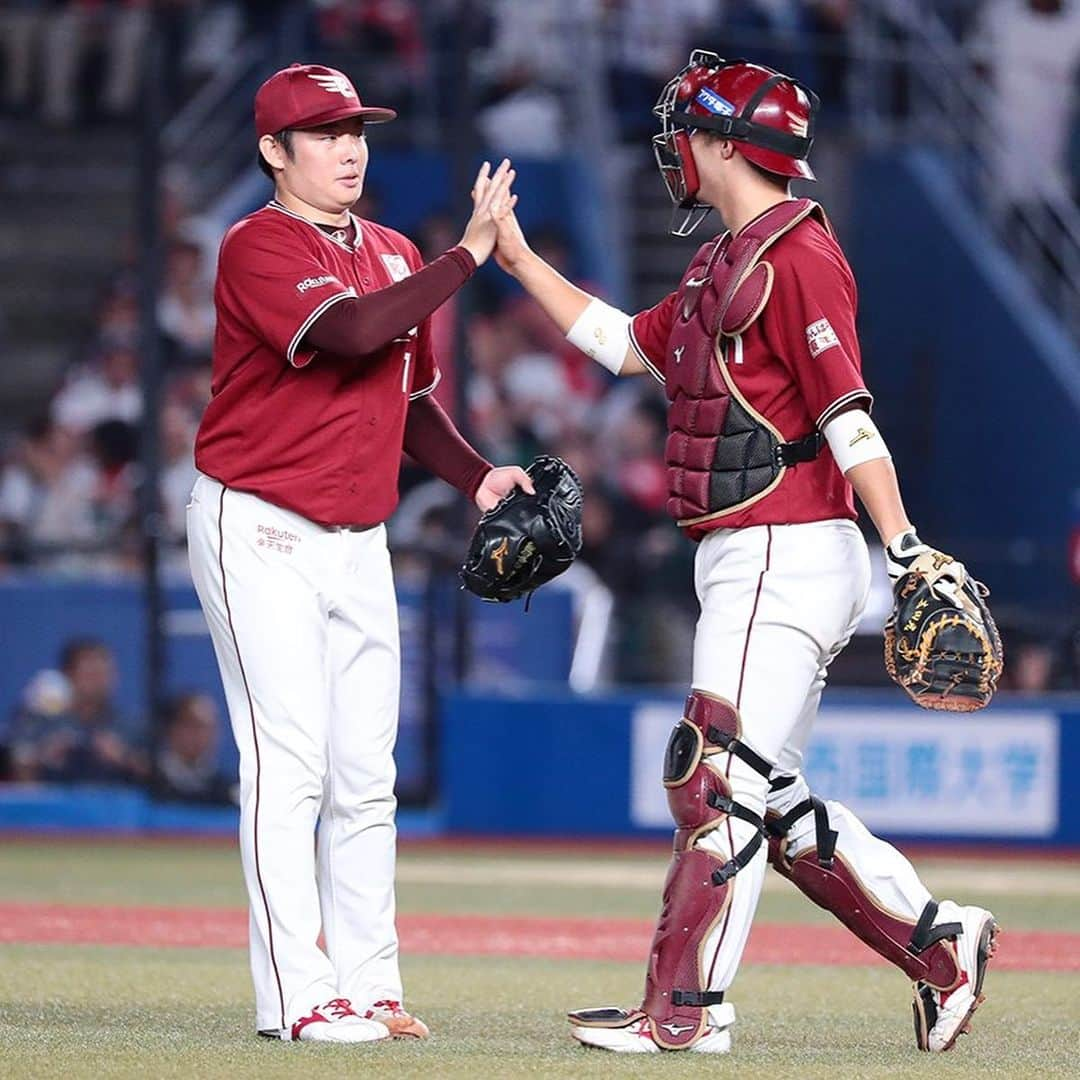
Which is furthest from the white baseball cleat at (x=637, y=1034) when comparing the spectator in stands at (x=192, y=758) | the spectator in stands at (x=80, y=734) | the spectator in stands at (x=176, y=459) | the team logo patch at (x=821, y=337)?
the spectator in stands at (x=176, y=459)

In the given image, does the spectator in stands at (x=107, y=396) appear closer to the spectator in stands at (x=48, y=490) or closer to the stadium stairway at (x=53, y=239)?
the spectator in stands at (x=48, y=490)

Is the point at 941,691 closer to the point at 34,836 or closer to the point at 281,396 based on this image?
the point at 281,396

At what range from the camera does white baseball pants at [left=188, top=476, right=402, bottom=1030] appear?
5391 mm

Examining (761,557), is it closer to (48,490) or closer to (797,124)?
(797,124)

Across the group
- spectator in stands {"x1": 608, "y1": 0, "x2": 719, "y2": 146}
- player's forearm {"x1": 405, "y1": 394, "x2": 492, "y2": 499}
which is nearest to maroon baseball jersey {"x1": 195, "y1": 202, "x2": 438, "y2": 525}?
player's forearm {"x1": 405, "y1": 394, "x2": 492, "y2": 499}

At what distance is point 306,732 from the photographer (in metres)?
5.45

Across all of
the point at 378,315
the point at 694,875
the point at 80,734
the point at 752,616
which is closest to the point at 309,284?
the point at 378,315

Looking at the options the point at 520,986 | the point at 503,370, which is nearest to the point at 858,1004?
the point at 520,986

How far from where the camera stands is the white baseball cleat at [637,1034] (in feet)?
17.1

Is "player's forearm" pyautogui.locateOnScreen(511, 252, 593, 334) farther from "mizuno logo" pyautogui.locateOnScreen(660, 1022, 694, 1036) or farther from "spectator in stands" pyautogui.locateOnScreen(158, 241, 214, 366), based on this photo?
"spectator in stands" pyautogui.locateOnScreen(158, 241, 214, 366)

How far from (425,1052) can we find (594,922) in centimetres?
395

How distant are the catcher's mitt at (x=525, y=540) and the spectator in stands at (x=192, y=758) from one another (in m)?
6.61

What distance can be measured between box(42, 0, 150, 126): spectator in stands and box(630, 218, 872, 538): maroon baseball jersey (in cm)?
1059

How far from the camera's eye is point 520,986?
689 cm
